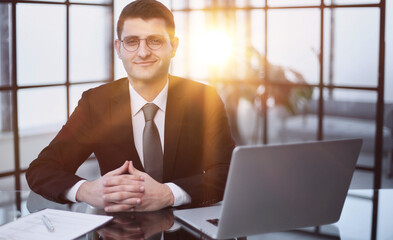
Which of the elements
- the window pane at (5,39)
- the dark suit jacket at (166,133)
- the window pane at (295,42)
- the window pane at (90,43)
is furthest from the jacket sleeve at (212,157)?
the window pane at (295,42)

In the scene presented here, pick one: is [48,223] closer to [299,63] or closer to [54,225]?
[54,225]

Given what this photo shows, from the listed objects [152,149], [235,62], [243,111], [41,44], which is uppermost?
[41,44]

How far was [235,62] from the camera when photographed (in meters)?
6.03

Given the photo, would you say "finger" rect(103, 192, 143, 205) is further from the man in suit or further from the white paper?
the man in suit

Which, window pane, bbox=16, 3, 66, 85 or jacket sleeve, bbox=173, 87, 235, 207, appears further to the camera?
window pane, bbox=16, 3, 66, 85

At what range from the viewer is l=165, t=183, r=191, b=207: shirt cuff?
5.95 ft

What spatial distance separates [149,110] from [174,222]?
26.6 inches

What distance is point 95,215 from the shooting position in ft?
5.41

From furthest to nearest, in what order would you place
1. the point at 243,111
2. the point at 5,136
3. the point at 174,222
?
the point at 243,111, the point at 5,136, the point at 174,222

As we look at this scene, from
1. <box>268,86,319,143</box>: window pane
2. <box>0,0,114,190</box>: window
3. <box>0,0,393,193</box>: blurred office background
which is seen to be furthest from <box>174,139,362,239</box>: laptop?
<box>268,86,319,143</box>: window pane

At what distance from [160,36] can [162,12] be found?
0.11 metres

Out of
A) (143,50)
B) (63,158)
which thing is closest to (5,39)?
(63,158)

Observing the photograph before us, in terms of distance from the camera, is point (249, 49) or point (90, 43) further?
point (249, 49)

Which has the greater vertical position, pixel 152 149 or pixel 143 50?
pixel 143 50
